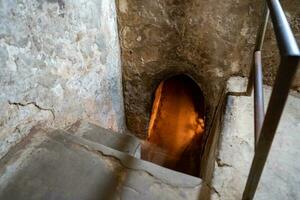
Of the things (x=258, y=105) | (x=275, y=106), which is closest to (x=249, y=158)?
(x=258, y=105)

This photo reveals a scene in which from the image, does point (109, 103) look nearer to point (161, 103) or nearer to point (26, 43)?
point (26, 43)

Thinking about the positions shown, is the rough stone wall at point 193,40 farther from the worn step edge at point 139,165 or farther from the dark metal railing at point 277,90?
the worn step edge at point 139,165

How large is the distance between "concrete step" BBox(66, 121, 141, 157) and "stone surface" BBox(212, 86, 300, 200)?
0.63 metres

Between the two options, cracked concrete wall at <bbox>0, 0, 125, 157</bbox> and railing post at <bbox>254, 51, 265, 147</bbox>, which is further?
cracked concrete wall at <bbox>0, 0, 125, 157</bbox>

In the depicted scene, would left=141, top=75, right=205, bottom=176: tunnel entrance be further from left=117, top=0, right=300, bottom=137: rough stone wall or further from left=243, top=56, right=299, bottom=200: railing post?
left=243, top=56, right=299, bottom=200: railing post

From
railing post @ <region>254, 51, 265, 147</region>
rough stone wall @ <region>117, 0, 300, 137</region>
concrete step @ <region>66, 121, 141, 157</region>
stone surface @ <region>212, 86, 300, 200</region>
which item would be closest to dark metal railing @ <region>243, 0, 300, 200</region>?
railing post @ <region>254, 51, 265, 147</region>

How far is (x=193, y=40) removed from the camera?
2.34 meters

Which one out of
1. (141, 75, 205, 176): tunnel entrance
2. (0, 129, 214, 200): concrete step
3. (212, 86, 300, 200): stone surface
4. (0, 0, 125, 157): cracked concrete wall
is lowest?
→ (141, 75, 205, 176): tunnel entrance

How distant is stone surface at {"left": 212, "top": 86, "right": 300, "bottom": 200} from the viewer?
4.03 ft

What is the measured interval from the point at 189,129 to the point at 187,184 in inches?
97.8

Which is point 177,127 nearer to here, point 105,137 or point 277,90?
point 105,137

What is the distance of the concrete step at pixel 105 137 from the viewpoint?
179 cm

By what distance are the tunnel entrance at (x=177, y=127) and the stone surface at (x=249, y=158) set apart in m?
1.48

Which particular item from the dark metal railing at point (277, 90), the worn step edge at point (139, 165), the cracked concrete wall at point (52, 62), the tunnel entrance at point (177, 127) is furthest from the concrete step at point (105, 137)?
the tunnel entrance at point (177, 127)
